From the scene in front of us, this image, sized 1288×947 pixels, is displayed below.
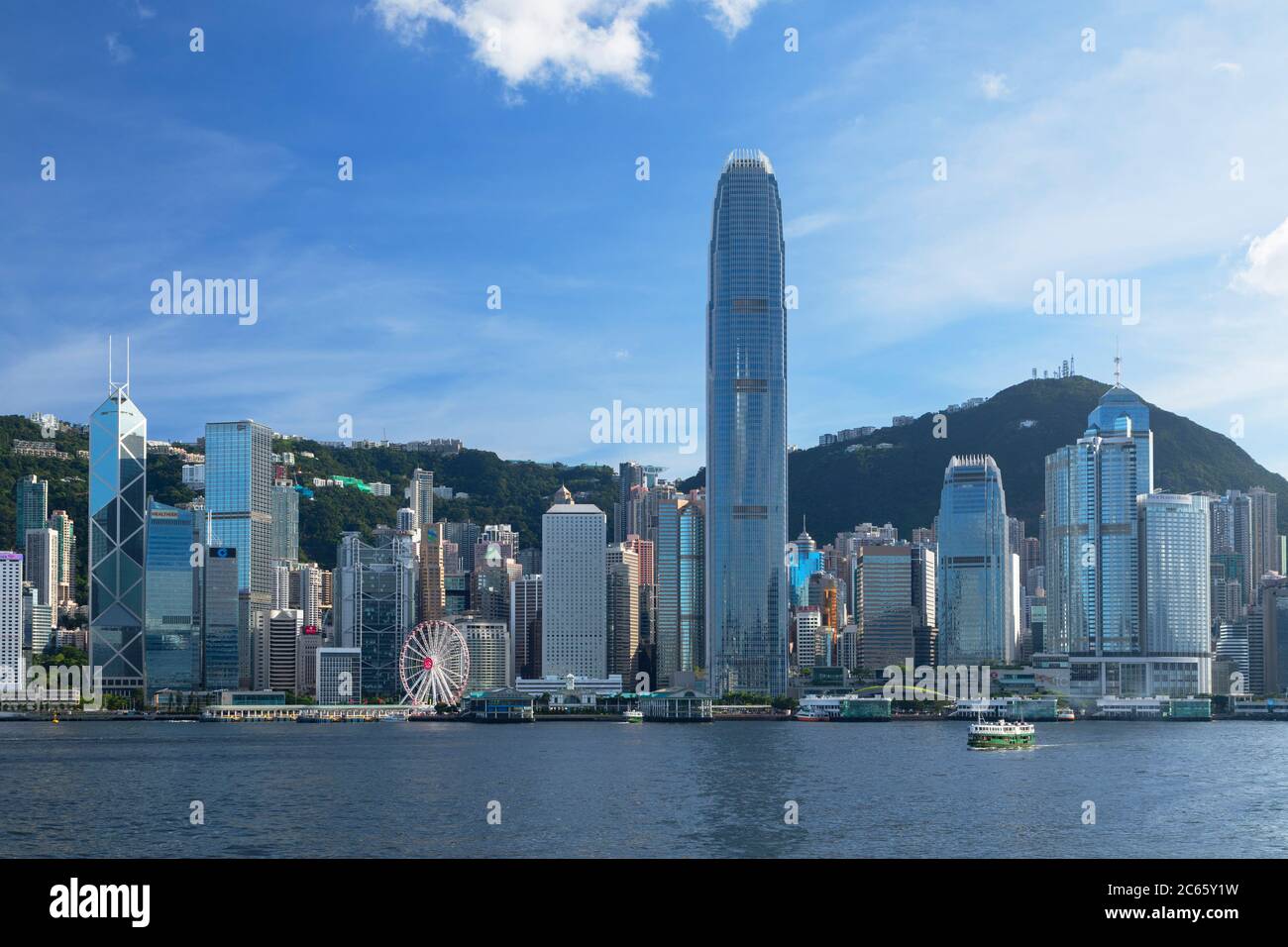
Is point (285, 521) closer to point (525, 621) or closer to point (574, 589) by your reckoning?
point (525, 621)

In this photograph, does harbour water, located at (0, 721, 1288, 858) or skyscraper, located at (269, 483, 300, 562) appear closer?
harbour water, located at (0, 721, 1288, 858)

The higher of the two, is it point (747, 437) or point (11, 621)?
point (747, 437)

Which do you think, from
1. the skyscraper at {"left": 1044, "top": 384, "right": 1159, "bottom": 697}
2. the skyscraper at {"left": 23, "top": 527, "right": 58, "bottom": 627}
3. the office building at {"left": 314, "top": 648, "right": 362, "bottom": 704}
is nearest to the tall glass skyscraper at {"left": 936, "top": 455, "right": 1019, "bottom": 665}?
the skyscraper at {"left": 1044, "top": 384, "right": 1159, "bottom": 697}

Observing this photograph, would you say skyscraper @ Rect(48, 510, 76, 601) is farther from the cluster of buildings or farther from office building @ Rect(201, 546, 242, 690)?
office building @ Rect(201, 546, 242, 690)

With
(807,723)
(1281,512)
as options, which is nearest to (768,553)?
(807,723)

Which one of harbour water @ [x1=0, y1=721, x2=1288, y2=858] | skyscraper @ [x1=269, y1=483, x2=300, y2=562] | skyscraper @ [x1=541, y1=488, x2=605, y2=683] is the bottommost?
harbour water @ [x1=0, y1=721, x2=1288, y2=858]

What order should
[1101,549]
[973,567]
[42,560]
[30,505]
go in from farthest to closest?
[973,567], [42,560], [30,505], [1101,549]

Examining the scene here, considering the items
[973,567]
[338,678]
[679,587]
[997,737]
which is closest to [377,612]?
[338,678]
